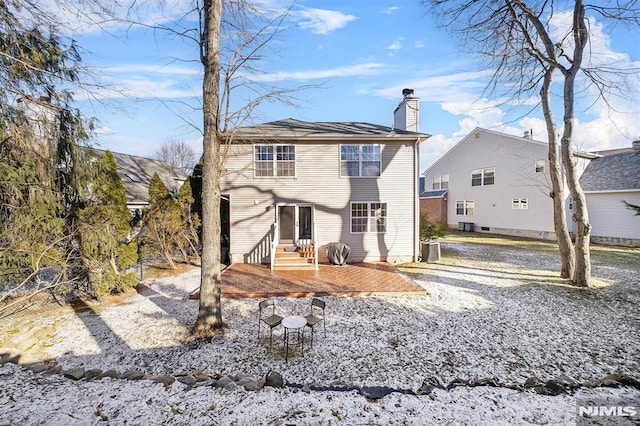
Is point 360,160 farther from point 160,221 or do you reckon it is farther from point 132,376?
point 132,376

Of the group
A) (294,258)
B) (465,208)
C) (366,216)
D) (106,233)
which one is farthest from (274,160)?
(465,208)

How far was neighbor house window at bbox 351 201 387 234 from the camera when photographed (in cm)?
1089

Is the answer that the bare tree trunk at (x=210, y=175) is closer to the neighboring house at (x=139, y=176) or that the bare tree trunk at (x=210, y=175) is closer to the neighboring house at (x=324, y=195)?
the neighboring house at (x=324, y=195)

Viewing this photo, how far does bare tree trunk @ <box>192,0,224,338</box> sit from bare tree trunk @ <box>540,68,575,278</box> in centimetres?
972

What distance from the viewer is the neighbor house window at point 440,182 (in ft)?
77.3

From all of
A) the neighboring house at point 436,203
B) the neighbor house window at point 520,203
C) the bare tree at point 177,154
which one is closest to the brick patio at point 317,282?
the neighbor house window at point 520,203

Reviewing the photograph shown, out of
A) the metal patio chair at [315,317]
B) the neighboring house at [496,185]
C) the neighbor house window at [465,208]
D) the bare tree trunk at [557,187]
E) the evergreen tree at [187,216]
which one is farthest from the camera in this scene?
the neighbor house window at [465,208]

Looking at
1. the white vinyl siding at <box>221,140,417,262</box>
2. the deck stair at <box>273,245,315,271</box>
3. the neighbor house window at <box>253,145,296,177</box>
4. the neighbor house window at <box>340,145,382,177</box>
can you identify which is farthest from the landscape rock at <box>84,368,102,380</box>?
the neighbor house window at <box>340,145,382,177</box>

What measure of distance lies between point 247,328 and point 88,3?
6914 mm

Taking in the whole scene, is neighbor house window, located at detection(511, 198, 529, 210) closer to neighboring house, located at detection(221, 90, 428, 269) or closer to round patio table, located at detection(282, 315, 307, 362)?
neighboring house, located at detection(221, 90, 428, 269)

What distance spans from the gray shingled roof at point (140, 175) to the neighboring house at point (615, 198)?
25.3 m

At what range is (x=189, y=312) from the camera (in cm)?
632

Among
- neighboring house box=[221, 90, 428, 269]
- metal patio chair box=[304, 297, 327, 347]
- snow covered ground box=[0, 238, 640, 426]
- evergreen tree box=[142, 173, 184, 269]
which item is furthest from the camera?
neighboring house box=[221, 90, 428, 269]

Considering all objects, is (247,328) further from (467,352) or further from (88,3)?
(88,3)
